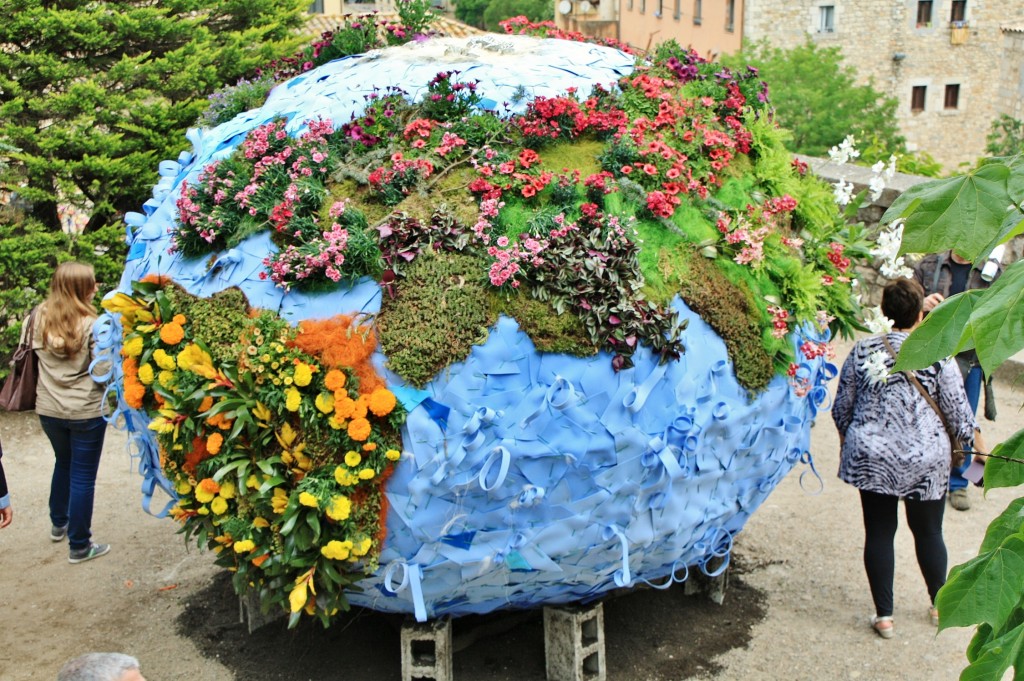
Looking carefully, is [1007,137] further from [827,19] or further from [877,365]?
[877,365]

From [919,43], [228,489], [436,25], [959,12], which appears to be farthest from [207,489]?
[959,12]

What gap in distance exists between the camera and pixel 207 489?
3.99 m

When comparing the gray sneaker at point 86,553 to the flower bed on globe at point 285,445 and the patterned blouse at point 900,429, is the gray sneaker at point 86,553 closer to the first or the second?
the flower bed on globe at point 285,445

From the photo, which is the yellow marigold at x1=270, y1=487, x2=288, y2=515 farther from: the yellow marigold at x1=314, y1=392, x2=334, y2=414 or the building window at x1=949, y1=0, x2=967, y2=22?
the building window at x1=949, y1=0, x2=967, y2=22

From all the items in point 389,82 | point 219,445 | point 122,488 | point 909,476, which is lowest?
point 122,488

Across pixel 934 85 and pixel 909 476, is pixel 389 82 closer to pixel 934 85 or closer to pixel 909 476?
pixel 909 476

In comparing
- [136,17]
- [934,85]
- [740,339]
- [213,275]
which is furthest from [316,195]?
[934,85]

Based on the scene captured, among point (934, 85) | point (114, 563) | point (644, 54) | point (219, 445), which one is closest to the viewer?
point (219, 445)

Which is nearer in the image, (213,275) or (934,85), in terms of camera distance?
(213,275)

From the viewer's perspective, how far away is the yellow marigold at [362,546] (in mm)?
3811

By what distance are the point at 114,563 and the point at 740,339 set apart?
366 centimetres

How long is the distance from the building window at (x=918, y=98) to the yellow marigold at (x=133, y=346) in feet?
120

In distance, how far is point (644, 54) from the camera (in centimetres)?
522

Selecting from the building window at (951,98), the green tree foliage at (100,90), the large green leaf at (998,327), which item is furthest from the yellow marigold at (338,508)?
the building window at (951,98)
